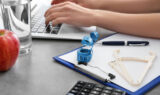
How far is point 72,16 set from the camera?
3.10ft

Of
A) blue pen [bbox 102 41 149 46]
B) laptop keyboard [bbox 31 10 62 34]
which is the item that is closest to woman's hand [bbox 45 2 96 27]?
laptop keyboard [bbox 31 10 62 34]

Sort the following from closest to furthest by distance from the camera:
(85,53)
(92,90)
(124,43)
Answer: (92,90), (85,53), (124,43)

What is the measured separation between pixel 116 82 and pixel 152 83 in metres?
0.09

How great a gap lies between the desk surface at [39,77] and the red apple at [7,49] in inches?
1.0

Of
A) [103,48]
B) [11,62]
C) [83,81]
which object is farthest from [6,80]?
[103,48]

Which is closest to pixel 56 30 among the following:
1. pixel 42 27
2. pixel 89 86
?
pixel 42 27

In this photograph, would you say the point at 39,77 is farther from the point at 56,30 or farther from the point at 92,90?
the point at 56,30

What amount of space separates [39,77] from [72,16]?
1.09 ft

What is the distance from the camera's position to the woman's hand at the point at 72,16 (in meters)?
0.94

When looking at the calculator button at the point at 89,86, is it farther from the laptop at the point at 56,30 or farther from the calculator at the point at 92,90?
the laptop at the point at 56,30

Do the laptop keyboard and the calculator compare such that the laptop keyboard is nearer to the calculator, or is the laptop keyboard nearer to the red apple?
the red apple

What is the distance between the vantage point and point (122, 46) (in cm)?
83

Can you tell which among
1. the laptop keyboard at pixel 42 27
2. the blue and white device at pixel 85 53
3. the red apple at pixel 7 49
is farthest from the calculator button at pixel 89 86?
the laptop keyboard at pixel 42 27

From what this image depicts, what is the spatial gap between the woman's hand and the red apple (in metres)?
0.27
